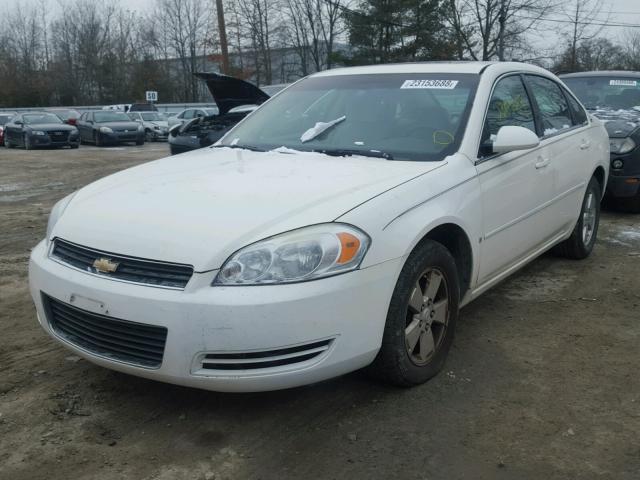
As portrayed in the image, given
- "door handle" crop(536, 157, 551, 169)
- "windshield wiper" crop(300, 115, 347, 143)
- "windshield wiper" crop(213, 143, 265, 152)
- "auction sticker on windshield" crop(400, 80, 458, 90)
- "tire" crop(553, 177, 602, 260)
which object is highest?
"auction sticker on windshield" crop(400, 80, 458, 90)

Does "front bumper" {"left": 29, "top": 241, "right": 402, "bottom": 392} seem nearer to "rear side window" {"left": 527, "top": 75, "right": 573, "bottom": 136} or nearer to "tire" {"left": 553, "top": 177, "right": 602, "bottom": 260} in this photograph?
"rear side window" {"left": 527, "top": 75, "right": 573, "bottom": 136}

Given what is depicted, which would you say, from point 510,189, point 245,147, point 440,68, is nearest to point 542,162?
point 510,189

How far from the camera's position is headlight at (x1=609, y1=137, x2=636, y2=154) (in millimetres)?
7074

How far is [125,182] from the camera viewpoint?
339 centimetres

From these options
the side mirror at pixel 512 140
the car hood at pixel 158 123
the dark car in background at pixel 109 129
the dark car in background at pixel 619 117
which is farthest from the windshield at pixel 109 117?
the side mirror at pixel 512 140

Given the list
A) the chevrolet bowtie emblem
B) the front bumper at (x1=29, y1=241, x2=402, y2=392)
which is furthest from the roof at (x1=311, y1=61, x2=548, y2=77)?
the chevrolet bowtie emblem

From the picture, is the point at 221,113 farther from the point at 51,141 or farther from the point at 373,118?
the point at 51,141

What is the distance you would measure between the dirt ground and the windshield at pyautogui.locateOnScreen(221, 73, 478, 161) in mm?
1212

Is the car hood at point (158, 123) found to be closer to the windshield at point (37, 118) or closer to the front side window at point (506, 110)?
the windshield at point (37, 118)

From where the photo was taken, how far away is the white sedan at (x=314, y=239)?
253cm

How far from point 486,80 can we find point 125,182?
7.26 ft

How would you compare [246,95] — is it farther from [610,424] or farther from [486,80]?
[610,424]

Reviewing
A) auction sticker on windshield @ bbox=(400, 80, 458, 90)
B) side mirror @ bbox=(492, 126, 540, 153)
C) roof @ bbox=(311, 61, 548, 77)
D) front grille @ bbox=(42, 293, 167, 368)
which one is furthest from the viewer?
roof @ bbox=(311, 61, 548, 77)

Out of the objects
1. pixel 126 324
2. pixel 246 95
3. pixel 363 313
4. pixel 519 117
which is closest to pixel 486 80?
pixel 519 117
